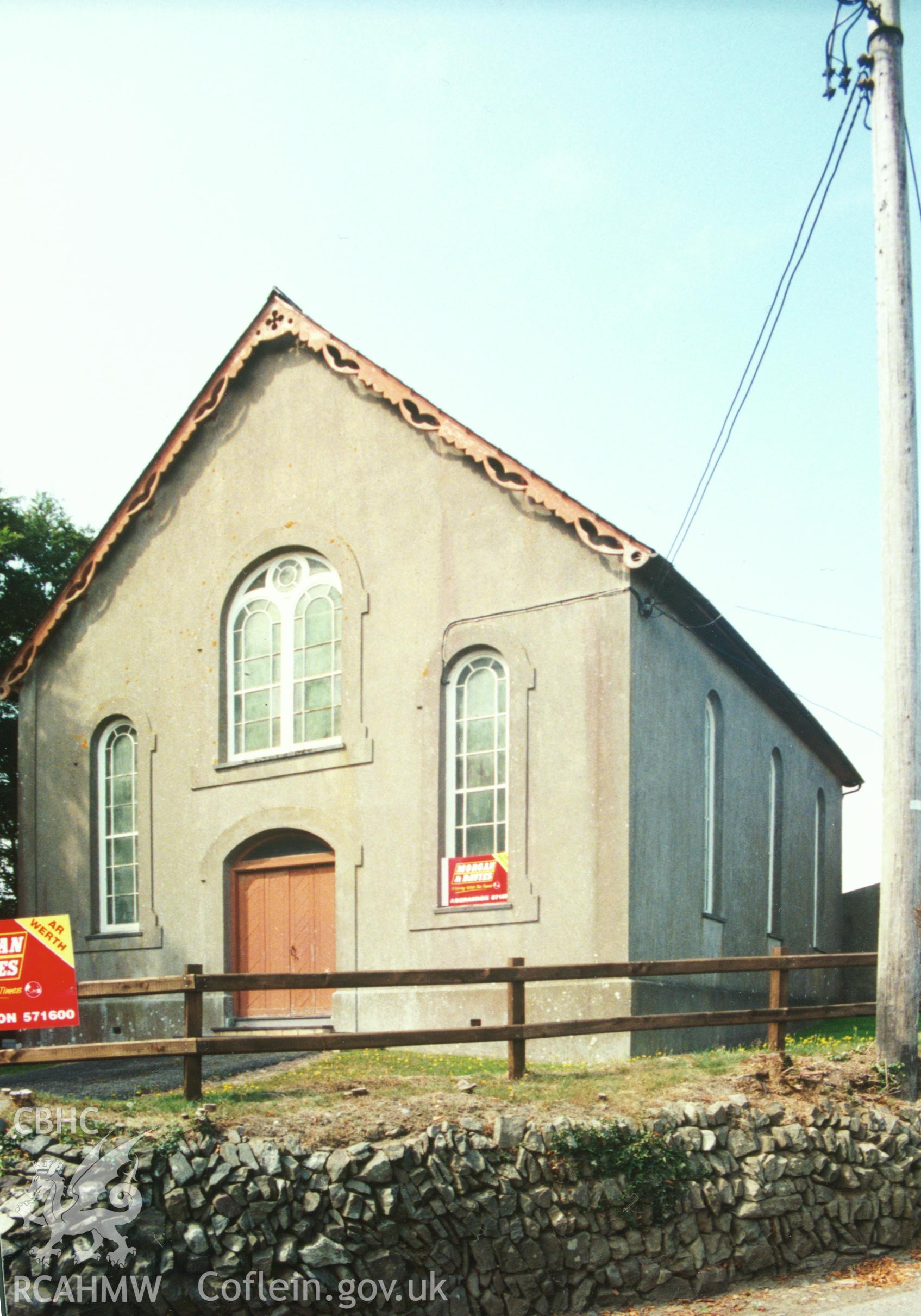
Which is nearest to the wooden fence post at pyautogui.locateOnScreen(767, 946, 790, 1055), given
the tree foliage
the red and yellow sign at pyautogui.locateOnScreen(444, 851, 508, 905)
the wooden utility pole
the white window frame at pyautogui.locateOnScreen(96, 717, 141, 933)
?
the wooden utility pole

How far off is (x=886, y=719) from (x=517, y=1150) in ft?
15.2

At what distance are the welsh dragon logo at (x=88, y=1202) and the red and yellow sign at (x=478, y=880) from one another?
6699 mm

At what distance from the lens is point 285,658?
17547 millimetres

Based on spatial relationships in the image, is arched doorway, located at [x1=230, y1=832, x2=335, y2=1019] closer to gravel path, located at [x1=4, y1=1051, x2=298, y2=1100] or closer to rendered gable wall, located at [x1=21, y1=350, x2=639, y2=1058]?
rendered gable wall, located at [x1=21, y1=350, x2=639, y2=1058]

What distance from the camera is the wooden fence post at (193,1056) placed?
9.72 meters

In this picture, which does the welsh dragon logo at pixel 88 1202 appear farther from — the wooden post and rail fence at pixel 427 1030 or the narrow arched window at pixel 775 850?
the narrow arched window at pixel 775 850

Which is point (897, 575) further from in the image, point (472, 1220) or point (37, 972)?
point (37, 972)

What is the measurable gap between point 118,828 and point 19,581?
8986 mm

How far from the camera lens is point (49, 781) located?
19734mm

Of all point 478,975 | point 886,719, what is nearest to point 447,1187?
point 478,975

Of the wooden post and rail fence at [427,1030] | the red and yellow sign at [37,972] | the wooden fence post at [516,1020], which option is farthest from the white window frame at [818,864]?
the red and yellow sign at [37,972]

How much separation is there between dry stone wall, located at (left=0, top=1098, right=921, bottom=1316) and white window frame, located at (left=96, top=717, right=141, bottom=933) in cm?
979

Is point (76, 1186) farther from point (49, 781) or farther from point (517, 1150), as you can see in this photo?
point (49, 781)

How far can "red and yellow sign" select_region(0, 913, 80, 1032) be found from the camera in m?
9.51
